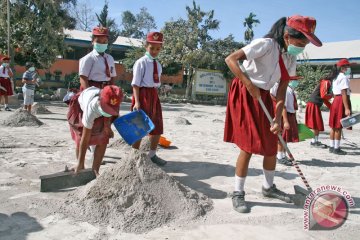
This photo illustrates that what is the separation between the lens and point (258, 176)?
15.6 ft

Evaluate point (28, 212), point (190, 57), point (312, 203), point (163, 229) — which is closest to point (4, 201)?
point (28, 212)

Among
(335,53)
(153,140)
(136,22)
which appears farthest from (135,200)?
(136,22)

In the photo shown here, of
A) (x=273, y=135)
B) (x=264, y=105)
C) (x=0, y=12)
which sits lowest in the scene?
(x=273, y=135)

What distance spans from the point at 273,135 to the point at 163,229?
1.38 m

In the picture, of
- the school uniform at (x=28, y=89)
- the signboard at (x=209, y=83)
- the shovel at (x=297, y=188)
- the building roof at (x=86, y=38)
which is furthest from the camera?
the building roof at (x=86, y=38)

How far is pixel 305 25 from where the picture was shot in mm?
3191

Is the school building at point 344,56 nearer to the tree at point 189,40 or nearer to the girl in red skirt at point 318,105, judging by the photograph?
the tree at point 189,40

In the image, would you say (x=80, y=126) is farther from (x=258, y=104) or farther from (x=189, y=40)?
(x=189, y=40)

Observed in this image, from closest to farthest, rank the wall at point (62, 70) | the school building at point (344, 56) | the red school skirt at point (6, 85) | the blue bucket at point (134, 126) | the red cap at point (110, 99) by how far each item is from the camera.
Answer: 1. the red cap at point (110, 99)
2. the blue bucket at point (134, 126)
3. the red school skirt at point (6, 85)
4. the wall at point (62, 70)
5. the school building at point (344, 56)

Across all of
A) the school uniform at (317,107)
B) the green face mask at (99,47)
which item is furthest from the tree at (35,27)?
the green face mask at (99,47)

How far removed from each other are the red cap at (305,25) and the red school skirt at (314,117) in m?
4.58

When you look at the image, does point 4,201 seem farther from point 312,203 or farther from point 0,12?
point 0,12

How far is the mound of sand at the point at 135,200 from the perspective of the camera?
9.95 feet

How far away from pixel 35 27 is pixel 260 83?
16682 millimetres
